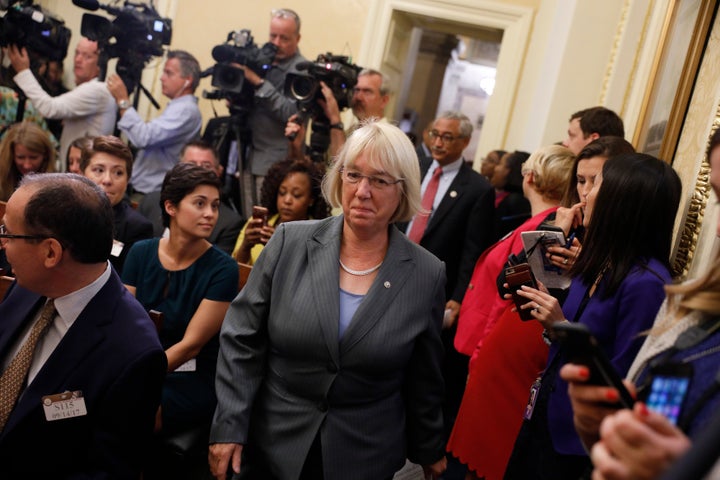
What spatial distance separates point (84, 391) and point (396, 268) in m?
0.89

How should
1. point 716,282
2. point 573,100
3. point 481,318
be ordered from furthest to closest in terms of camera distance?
point 573,100
point 481,318
point 716,282

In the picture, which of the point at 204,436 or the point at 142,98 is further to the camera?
the point at 142,98

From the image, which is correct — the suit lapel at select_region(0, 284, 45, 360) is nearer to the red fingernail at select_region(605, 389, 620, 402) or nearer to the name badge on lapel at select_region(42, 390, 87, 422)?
the name badge on lapel at select_region(42, 390, 87, 422)

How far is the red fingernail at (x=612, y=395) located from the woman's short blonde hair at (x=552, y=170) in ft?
7.22

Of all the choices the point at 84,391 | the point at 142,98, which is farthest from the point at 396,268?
the point at 142,98

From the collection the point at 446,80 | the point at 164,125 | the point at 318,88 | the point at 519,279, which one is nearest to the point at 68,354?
the point at 519,279

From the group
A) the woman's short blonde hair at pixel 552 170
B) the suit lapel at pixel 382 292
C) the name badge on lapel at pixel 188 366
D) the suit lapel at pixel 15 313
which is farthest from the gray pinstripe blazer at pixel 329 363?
the woman's short blonde hair at pixel 552 170

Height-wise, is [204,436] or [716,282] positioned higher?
[716,282]

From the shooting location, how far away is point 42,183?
6.49 feet

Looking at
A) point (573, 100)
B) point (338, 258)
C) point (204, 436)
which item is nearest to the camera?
point (338, 258)

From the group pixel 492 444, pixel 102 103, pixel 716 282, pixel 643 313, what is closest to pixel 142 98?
pixel 102 103

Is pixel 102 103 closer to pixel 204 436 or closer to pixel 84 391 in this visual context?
pixel 204 436

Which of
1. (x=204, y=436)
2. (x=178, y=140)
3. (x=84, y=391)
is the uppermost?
(x=178, y=140)

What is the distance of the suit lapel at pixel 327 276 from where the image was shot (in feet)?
6.81
